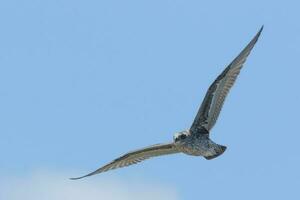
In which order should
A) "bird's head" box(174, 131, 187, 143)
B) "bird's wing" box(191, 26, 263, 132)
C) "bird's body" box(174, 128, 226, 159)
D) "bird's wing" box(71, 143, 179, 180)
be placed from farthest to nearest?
"bird's wing" box(71, 143, 179, 180)
"bird's head" box(174, 131, 187, 143)
"bird's body" box(174, 128, 226, 159)
"bird's wing" box(191, 26, 263, 132)

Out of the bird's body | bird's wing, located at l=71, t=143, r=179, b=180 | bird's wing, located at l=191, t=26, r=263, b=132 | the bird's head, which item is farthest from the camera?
bird's wing, located at l=71, t=143, r=179, b=180

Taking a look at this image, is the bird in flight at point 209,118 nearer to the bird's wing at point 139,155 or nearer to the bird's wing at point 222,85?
the bird's wing at point 222,85

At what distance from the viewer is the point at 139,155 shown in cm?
4628

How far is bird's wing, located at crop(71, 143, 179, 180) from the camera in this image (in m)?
45.2

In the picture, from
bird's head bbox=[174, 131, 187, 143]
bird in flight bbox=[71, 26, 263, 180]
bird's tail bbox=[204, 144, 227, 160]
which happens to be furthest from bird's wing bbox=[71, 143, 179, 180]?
bird's tail bbox=[204, 144, 227, 160]

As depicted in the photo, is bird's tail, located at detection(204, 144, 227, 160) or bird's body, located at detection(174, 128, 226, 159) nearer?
bird's tail, located at detection(204, 144, 227, 160)

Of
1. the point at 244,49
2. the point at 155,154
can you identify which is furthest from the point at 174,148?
the point at 244,49

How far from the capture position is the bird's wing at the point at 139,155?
4522cm

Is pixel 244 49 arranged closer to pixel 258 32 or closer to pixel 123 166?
pixel 258 32

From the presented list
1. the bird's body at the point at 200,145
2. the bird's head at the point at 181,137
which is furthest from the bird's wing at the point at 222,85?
the bird's head at the point at 181,137

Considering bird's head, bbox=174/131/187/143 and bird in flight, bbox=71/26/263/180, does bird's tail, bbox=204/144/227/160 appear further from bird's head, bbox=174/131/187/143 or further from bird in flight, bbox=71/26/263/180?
bird's head, bbox=174/131/187/143

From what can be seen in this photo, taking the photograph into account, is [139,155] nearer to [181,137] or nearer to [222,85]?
[181,137]

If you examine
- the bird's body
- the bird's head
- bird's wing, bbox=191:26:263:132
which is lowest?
the bird's body

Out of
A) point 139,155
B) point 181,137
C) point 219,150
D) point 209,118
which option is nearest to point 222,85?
point 209,118
